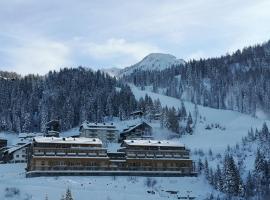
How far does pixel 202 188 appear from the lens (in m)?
100

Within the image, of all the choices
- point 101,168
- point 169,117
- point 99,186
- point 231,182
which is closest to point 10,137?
point 169,117

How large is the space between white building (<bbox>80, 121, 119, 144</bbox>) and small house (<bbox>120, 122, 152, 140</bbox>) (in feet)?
8.17

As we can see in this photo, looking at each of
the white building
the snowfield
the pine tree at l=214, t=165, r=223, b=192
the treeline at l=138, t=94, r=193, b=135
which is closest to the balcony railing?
the snowfield

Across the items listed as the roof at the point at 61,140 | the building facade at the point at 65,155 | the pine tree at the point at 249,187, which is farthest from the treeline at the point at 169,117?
the pine tree at the point at 249,187

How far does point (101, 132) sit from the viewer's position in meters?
147

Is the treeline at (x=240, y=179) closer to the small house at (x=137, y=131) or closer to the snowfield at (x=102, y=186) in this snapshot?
the snowfield at (x=102, y=186)

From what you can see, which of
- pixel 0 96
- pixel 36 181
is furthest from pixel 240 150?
pixel 0 96

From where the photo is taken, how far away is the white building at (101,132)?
146 metres

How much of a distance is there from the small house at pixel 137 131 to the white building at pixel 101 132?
98.1 inches

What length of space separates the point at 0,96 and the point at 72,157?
89.6 meters

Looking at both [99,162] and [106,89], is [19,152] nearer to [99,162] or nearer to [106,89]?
[99,162]

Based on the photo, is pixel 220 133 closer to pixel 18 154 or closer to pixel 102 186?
pixel 18 154

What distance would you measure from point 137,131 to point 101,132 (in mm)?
10910

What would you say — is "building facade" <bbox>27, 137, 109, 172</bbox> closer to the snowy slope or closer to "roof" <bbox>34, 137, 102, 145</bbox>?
"roof" <bbox>34, 137, 102, 145</bbox>
